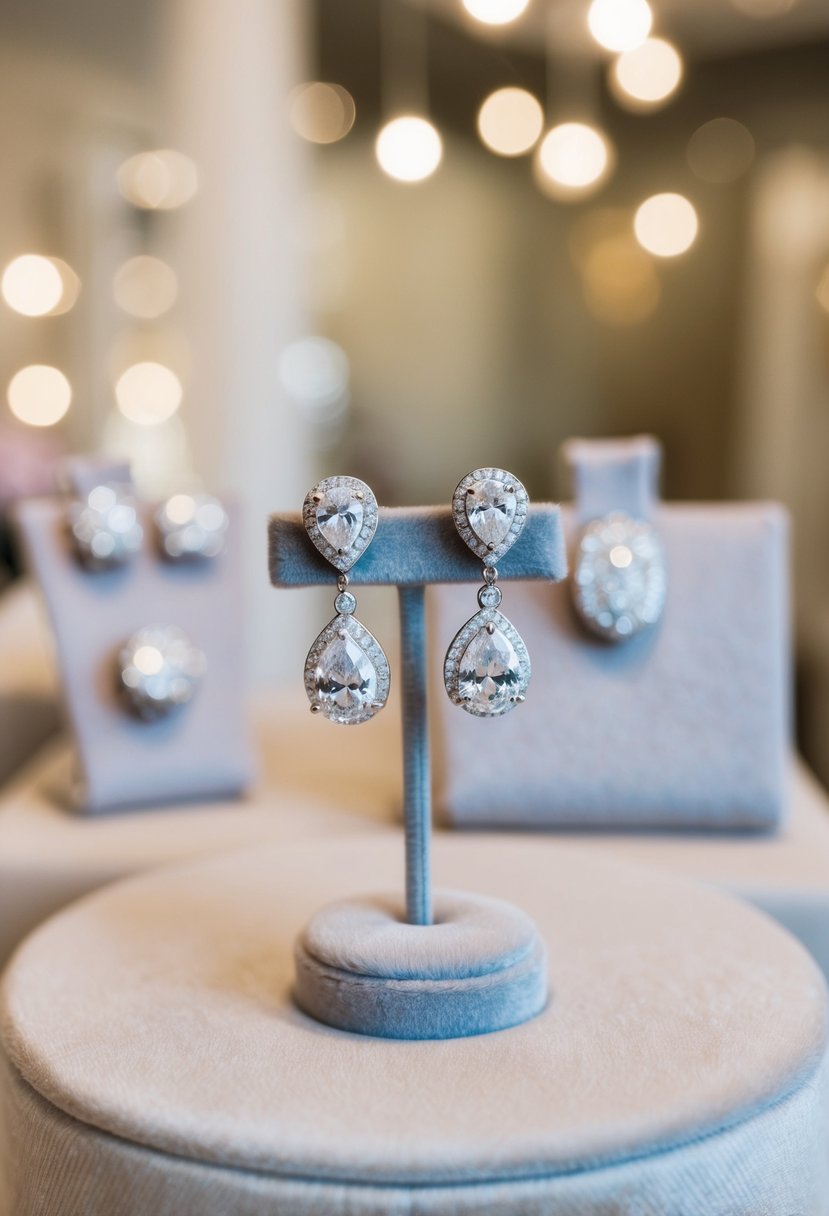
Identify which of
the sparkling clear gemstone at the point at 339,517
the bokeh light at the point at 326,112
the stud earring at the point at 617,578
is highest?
the bokeh light at the point at 326,112

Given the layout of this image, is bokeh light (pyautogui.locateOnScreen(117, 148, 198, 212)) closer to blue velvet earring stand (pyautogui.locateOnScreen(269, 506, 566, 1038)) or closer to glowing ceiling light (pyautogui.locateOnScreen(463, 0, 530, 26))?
glowing ceiling light (pyautogui.locateOnScreen(463, 0, 530, 26))

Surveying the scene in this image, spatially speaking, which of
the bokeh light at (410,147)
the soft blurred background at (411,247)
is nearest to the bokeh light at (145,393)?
the soft blurred background at (411,247)

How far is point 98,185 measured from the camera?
3.03 metres

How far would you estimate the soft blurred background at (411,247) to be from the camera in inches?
115

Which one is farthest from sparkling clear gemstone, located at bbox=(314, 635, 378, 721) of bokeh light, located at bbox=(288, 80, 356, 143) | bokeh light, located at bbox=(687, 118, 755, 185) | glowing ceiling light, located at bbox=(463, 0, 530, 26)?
bokeh light, located at bbox=(687, 118, 755, 185)

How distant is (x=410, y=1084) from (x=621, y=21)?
1909 millimetres

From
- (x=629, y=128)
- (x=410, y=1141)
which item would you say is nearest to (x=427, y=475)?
(x=629, y=128)

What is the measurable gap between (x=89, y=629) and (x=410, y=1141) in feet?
2.42

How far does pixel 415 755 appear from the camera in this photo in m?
0.73

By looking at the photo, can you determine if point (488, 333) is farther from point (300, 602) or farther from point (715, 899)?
point (715, 899)

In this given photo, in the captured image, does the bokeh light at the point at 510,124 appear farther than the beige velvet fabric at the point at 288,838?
Yes

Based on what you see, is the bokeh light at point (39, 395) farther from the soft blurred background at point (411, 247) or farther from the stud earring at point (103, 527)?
the stud earring at point (103, 527)

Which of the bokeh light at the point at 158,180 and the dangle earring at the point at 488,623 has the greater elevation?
the bokeh light at the point at 158,180

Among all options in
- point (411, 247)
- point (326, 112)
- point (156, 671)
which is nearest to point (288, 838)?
point (156, 671)
